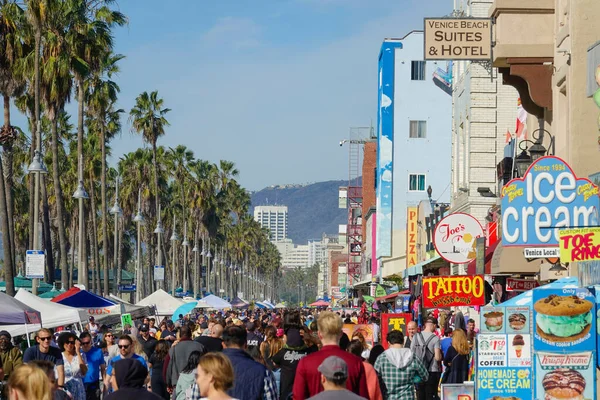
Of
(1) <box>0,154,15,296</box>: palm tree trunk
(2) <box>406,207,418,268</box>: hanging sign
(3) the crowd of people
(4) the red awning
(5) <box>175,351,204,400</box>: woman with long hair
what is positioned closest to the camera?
(3) the crowd of people

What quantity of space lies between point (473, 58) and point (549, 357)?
10179 millimetres

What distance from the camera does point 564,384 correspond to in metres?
12.8

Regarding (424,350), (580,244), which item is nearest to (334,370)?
(580,244)

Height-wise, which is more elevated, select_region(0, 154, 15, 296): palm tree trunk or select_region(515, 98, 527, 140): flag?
select_region(515, 98, 527, 140): flag

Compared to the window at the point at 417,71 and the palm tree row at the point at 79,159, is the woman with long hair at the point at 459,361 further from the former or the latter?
the window at the point at 417,71

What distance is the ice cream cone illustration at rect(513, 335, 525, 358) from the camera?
1333cm

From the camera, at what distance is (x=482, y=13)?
36.5m

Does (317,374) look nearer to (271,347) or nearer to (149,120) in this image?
(271,347)

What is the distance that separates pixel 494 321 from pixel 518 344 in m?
0.40

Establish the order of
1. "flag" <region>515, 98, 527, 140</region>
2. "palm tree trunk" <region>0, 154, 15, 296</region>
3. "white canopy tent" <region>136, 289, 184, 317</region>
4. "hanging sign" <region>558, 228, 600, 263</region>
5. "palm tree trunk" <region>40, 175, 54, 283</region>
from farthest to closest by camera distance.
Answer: "palm tree trunk" <region>40, 175, 54, 283</region> → "white canopy tent" <region>136, 289, 184, 317</region> → "palm tree trunk" <region>0, 154, 15, 296</region> → "flag" <region>515, 98, 527, 140</region> → "hanging sign" <region>558, 228, 600, 263</region>

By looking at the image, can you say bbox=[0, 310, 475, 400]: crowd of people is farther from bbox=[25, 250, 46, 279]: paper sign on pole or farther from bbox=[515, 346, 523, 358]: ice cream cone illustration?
bbox=[25, 250, 46, 279]: paper sign on pole

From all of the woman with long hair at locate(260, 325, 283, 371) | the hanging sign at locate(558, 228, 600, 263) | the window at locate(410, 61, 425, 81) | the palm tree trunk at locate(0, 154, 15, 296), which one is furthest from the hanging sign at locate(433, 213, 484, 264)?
the window at locate(410, 61, 425, 81)

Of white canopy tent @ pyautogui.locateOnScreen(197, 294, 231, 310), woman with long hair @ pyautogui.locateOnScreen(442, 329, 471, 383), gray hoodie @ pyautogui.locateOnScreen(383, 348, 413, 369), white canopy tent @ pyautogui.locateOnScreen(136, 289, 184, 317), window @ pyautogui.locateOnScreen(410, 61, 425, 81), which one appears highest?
window @ pyautogui.locateOnScreen(410, 61, 425, 81)

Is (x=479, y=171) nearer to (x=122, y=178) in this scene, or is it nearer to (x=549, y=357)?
(x=549, y=357)
